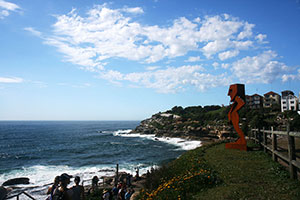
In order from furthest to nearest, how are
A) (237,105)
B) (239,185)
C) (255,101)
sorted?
(255,101) < (237,105) < (239,185)

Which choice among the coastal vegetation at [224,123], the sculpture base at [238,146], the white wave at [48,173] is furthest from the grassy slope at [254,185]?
the coastal vegetation at [224,123]

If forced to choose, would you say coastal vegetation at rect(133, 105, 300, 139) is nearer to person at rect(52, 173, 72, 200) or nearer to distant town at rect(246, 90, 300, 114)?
distant town at rect(246, 90, 300, 114)

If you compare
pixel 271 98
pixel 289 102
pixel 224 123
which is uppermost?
pixel 271 98

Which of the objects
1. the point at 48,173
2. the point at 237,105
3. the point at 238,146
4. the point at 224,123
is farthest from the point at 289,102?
the point at 48,173

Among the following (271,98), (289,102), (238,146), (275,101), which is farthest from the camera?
(271,98)

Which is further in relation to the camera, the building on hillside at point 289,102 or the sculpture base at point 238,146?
the building on hillside at point 289,102

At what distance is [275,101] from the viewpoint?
78.5 metres

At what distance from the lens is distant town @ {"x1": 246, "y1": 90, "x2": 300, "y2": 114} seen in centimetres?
6444

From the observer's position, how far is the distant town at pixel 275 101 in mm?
64438

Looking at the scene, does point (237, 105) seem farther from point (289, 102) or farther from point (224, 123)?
point (289, 102)

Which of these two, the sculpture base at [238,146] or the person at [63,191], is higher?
the person at [63,191]

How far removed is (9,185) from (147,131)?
209 ft

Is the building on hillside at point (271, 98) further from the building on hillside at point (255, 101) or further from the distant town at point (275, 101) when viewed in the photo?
the building on hillside at point (255, 101)

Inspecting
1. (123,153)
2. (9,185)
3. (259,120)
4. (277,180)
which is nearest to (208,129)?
(259,120)
